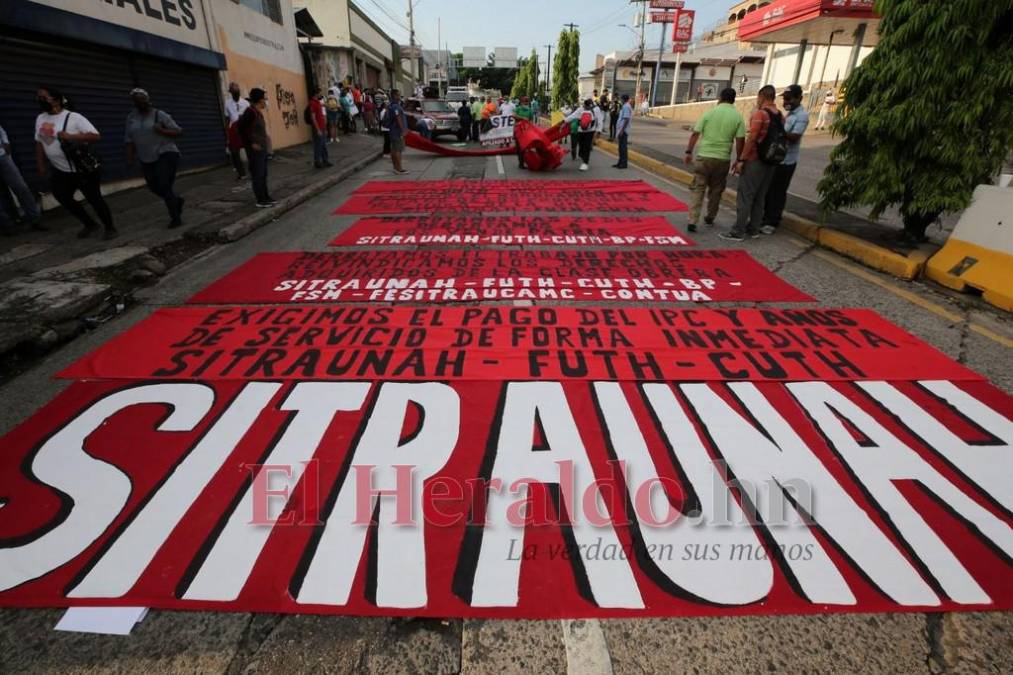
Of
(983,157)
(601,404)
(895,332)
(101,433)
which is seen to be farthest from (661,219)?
(101,433)

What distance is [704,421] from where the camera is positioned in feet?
9.60

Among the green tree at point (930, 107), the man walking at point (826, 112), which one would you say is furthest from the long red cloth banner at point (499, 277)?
the man walking at point (826, 112)

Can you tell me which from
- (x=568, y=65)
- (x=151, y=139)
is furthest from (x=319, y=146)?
(x=568, y=65)

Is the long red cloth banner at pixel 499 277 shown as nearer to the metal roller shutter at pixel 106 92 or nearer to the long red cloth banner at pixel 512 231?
the long red cloth banner at pixel 512 231

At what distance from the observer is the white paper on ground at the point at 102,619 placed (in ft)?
A: 6.08

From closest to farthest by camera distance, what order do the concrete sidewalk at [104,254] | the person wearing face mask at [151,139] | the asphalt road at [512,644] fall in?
the asphalt road at [512,644]
the concrete sidewalk at [104,254]
the person wearing face mask at [151,139]

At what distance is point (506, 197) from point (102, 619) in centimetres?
871

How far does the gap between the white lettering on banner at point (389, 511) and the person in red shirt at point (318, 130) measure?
36.2ft

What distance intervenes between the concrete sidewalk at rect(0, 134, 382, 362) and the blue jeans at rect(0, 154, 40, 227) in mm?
250

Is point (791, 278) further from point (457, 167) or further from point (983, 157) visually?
point (457, 167)

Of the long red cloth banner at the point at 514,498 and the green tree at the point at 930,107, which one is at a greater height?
the green tree at the point at 930,107

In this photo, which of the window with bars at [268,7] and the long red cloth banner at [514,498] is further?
the window with bars at [268,7]

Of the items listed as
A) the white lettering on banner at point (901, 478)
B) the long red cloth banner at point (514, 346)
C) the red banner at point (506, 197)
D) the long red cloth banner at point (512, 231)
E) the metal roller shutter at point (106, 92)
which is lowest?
the white lettering on banner at point (901, 478)

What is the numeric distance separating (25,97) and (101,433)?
306 inches
